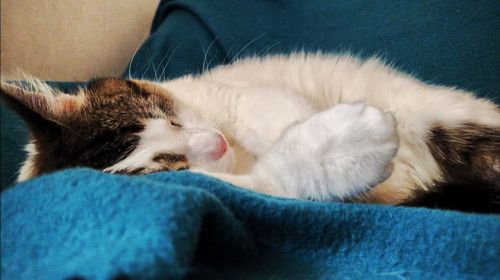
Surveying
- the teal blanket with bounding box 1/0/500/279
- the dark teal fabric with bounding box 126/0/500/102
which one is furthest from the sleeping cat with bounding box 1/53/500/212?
the dark teal fabric with bounding box 126/0/500/102

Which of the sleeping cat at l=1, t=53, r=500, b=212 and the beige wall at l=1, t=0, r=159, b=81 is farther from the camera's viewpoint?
the beige wall at l=1, t=0, r=159, b=81

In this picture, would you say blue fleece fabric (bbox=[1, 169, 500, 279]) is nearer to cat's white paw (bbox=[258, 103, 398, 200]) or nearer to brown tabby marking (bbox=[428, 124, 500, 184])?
cat's white paw (bbox=[258, 103, 398, 200])

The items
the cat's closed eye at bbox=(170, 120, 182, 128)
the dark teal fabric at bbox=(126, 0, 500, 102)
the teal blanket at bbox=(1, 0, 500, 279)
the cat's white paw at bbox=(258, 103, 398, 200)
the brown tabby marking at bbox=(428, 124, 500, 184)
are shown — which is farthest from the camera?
the dark teal fabric at bbox=(126, 0, 500, 102)

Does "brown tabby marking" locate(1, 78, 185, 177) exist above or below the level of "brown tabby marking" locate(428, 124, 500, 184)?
below

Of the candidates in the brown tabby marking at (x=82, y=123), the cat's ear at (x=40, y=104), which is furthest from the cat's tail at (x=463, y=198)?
the cat's ear at (x=40, y=104)

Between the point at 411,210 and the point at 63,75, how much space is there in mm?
1258

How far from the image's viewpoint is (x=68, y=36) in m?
1.27

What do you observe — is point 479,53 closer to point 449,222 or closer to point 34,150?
point 449,222

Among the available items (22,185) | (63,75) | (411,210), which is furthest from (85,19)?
(411,210)

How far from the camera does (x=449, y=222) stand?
63 centimetres

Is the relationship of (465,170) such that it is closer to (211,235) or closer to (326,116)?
(326,116)

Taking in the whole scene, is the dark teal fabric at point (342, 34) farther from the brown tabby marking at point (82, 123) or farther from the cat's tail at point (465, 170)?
the cat's tail at point (465, 170)

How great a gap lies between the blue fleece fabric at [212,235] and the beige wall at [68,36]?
663mm

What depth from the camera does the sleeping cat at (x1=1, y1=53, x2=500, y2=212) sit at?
752mm
